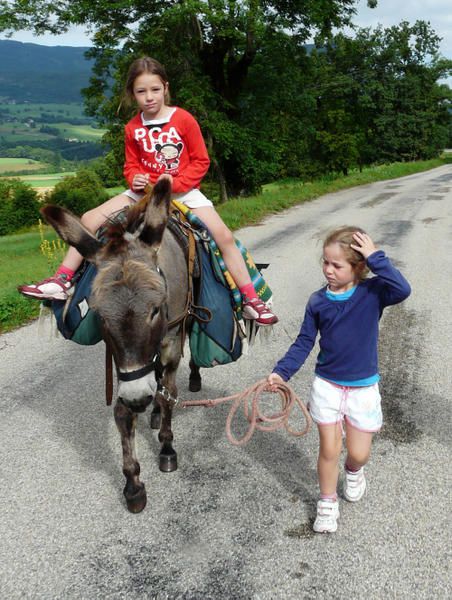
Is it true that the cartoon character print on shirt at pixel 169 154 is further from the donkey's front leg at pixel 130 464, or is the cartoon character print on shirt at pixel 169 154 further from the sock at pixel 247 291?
the donkey's front leg at pixel 130 464

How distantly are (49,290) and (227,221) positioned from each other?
11.6 m

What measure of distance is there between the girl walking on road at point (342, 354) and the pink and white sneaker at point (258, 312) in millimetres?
843

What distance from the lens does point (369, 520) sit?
3154 mm

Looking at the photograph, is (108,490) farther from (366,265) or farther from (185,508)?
(366,265)

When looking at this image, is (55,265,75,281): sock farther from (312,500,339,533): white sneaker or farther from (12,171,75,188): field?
(12,171,75,188): field

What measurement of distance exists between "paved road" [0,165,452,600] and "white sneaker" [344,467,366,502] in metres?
0.07

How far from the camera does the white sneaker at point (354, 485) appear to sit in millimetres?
3248

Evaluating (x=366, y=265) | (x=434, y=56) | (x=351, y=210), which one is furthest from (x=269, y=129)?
(x=434, y=56)

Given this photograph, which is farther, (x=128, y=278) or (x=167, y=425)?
(x=167, y=425)

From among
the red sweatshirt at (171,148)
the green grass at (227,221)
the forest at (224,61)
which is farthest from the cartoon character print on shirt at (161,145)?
the forest at (224,61)

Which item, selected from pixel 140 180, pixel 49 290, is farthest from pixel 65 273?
pixel 140 180

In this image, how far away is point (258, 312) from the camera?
3.92 metres

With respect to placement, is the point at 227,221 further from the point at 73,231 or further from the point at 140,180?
the point at 73,231

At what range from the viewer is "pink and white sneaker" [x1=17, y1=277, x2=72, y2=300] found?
360cm
